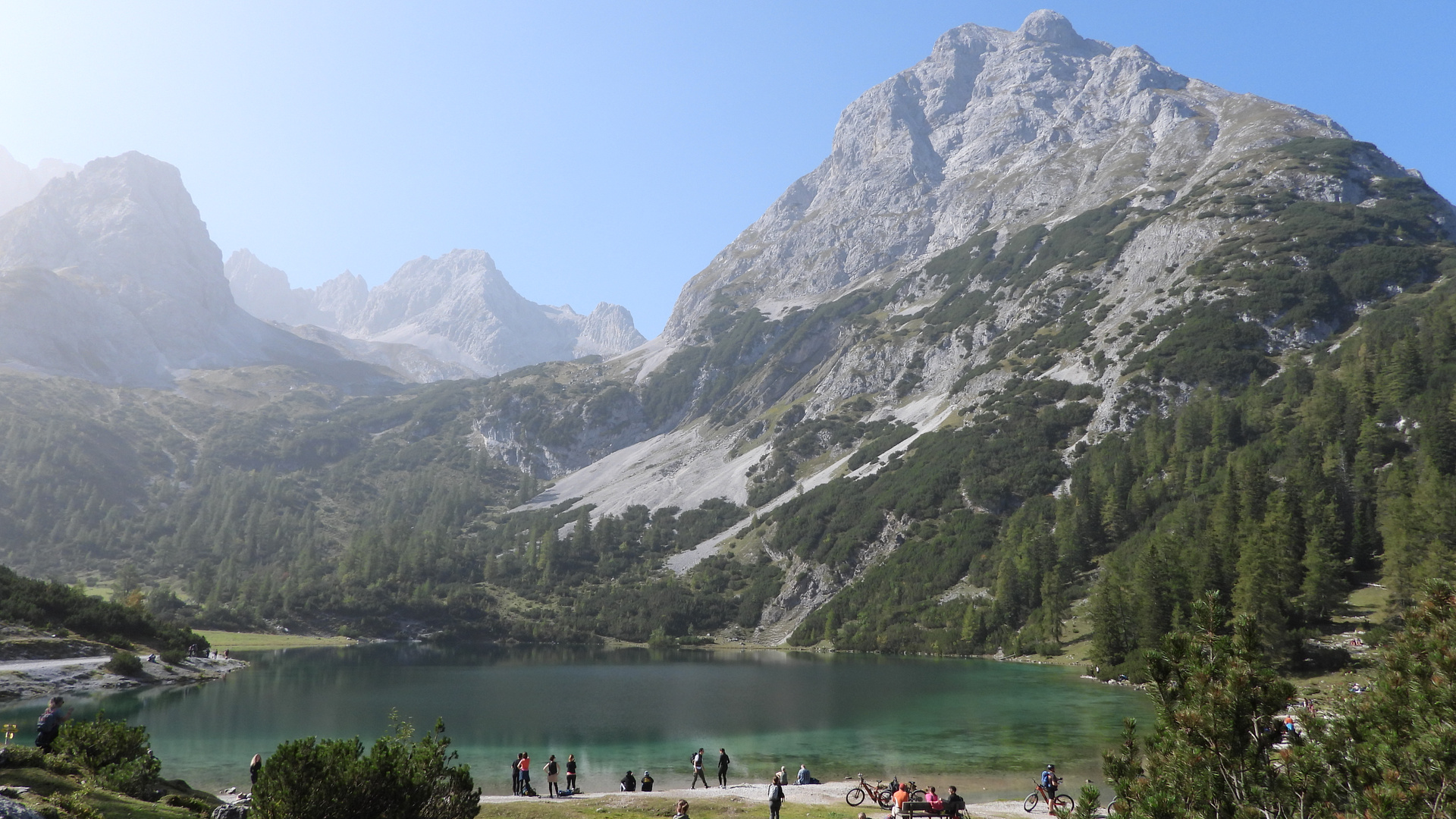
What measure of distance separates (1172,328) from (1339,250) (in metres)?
49.8

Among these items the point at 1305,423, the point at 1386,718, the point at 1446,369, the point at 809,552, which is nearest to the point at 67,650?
the point at 1386,718

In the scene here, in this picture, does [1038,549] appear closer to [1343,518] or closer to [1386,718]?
[1343,518]

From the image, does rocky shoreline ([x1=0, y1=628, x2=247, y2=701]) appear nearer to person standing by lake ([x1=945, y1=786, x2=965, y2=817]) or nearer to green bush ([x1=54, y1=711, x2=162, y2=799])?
green bush ([x1=54, y1=711, x2=162, y2=799])

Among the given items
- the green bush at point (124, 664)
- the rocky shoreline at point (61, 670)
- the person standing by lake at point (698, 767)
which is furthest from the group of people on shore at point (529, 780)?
the green bush at point (124, 664)

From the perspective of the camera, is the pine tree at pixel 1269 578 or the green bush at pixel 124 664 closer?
the pine tree at pixel 1269 578

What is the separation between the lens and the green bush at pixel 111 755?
25.5 meters

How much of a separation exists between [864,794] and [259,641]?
549 feet

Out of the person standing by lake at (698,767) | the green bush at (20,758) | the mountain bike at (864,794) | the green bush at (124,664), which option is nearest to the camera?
the green bush at (20,758)

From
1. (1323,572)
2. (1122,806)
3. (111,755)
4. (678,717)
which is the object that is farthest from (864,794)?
(1323,572)

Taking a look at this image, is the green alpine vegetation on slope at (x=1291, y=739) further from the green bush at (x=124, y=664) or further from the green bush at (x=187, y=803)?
the green bush at (x=124, y=664)

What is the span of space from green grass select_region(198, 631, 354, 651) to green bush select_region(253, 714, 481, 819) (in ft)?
466

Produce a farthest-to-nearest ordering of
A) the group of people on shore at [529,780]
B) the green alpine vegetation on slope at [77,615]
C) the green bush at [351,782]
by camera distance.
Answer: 1. the green alpine vegetation on slope at [77,615]
2. the group of people on shore at [529,780]
3. the green bush at [351,782]

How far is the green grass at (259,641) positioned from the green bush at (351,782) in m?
142

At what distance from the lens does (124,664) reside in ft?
260
